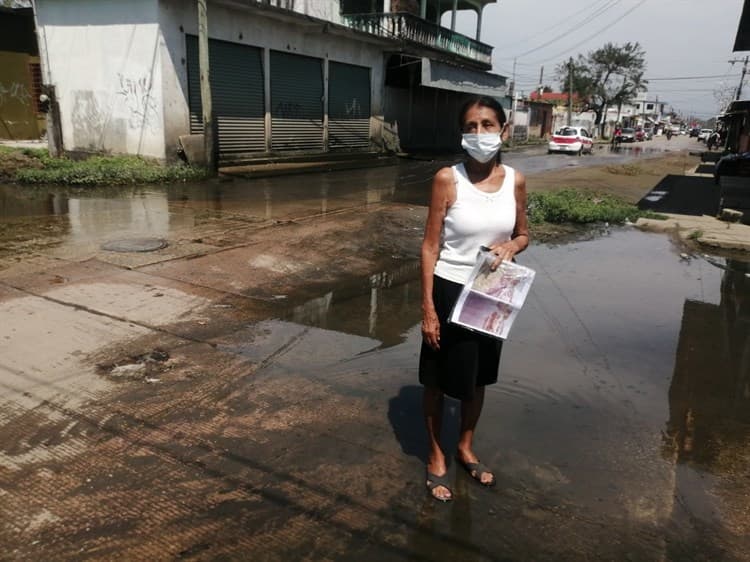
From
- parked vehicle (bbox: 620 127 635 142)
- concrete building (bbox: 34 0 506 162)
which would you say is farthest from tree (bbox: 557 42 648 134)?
concrete building (bbox: 34 0 506 162)

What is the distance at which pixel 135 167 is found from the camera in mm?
13602

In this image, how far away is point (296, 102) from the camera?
61.8ft

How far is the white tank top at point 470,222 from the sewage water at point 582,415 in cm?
111

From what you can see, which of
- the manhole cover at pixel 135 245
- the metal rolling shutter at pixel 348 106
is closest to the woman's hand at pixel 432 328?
the manhole cover at pixel 135 245

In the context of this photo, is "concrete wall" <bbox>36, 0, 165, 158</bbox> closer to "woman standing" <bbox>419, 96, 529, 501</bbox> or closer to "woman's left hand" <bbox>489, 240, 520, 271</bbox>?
"woman standing" <bbox>419, 96, 529, 501</bbox>

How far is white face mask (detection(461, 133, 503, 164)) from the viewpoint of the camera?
8.71 feet

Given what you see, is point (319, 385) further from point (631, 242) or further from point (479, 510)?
point (631, 242)

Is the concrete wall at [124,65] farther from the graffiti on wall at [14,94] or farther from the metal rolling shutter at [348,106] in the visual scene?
the metal rolling shutter at [348,106]

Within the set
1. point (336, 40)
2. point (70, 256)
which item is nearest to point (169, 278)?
point (70, 256)

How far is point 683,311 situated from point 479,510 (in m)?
4.08

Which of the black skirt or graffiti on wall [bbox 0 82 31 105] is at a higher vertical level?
graffiti on wall [bbox 0 82 31 105]

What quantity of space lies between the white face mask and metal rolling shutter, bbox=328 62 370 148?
61.3 ft

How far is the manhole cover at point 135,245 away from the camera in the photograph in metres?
7.00

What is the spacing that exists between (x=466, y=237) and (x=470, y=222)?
7 cm
